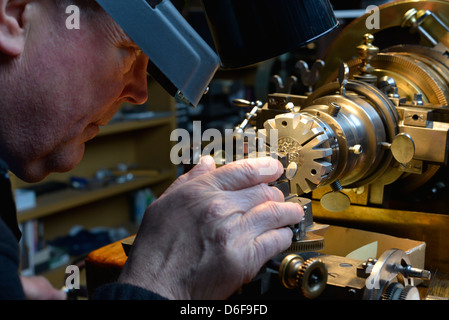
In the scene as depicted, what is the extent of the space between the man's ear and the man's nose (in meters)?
0.21

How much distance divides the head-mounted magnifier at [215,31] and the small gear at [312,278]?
1.00 ft

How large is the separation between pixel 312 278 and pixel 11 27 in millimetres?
561

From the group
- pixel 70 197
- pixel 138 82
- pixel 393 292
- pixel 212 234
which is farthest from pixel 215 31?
pixel 70 197

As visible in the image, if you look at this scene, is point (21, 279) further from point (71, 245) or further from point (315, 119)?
point (71, 245)

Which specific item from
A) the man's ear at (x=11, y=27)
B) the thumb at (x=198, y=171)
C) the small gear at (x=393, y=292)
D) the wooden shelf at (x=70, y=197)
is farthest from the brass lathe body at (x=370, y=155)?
the wooden shelf at (x=70, y=197)

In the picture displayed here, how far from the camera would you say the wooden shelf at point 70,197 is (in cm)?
246

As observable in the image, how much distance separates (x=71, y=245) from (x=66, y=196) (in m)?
0.28

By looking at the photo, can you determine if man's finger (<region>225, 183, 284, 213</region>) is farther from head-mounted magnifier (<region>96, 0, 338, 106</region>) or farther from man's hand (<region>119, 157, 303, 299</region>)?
head-mounted magnifier (<region>96, 0, 338, 106</region>)

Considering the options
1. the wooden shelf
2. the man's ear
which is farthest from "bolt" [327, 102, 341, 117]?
the wooden shelf

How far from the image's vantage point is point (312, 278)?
0.77 metres

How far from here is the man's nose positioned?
2.99 feet

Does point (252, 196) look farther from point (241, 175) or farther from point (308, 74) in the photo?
point (308, 74)

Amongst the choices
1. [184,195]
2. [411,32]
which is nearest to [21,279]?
[184,195]

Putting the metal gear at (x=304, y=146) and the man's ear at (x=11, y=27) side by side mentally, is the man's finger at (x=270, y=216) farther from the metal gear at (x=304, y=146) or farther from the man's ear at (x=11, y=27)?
the man's ear at (x=11, y=27)
